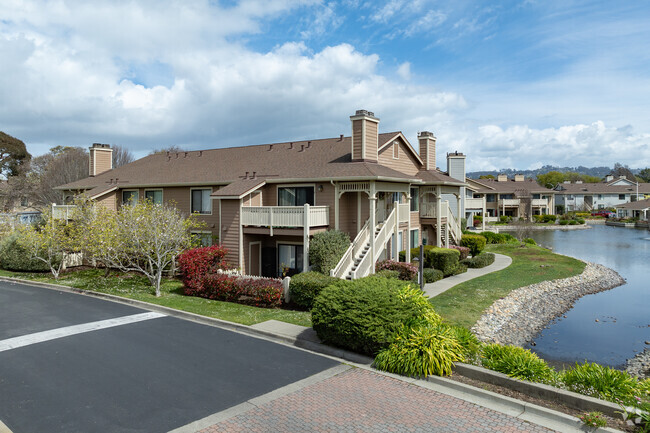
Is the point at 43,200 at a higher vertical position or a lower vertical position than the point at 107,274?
higher

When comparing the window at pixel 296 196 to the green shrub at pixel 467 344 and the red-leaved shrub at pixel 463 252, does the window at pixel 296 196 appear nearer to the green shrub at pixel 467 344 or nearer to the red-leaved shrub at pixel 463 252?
the red-leaved shrub at pixel 463 252

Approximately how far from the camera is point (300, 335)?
40.0ft

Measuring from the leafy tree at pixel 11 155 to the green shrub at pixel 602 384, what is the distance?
73.5 meters

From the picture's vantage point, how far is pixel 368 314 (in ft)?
34.4

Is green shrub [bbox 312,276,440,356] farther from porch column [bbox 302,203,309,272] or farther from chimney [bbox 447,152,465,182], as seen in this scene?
chimney [bbox 447,152,465,182]

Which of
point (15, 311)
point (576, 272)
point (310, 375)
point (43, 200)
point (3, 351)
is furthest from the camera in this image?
point (43, 200)

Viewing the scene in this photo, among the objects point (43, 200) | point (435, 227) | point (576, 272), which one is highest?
point (43, 200)

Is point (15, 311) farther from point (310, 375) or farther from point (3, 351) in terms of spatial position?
point (310, 375)

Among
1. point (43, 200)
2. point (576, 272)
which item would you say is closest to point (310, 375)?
point (576, 272)

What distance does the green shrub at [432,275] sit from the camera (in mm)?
22125

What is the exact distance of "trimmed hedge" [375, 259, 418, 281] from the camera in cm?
2114

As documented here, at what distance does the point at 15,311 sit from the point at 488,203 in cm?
7345

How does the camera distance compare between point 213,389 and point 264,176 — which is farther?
point 264,176

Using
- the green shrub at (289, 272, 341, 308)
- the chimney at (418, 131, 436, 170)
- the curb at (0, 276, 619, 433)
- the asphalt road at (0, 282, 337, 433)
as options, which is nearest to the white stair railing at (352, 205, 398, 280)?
the green shrub at (289, 272, 341, 308)
